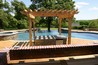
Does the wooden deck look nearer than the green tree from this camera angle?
Yes

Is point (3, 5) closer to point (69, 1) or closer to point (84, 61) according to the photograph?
point (69, 1)

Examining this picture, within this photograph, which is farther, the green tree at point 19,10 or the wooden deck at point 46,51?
the green tree at point 19,10

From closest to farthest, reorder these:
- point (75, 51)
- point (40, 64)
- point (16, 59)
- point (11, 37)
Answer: point (40, 64), point (16, 59), point (75, 51), point (11, 37)

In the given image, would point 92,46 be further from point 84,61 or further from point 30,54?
point 30,54

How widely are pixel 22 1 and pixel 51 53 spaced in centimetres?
3321

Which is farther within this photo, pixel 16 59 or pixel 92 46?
pixel 92 46

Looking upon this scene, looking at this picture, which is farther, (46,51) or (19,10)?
(19,10)

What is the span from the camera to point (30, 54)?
6.68m

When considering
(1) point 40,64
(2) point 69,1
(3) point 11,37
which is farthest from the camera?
(2) point 69,1

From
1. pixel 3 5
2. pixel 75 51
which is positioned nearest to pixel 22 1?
pixel 3 5

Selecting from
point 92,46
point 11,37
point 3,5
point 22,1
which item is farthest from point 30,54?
point 22,1

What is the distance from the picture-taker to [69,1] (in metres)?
37.6

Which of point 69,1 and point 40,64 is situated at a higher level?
point 69,1

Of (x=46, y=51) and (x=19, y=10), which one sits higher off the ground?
(x=19, y=10)
